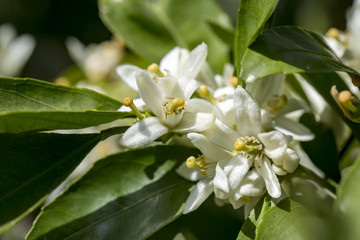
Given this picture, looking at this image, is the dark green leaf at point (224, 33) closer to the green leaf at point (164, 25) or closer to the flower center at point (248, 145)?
the green leaf at point (164, 25)

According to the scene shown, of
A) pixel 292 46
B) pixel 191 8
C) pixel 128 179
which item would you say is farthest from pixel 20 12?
pixel 292 46

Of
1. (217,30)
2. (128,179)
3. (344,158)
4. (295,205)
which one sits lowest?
(344,158)

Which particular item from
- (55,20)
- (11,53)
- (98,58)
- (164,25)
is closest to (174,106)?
(164,25)

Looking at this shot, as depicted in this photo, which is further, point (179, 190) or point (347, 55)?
point (347, 55)

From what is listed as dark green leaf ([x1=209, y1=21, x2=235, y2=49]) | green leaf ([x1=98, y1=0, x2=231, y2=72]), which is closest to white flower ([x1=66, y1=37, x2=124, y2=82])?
green leaf ([x1=98, y1=0, x2=231, y2=72])

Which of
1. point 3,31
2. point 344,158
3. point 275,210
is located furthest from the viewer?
point 3,31

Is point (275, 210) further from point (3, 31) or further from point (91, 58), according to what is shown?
point (3, 31)
